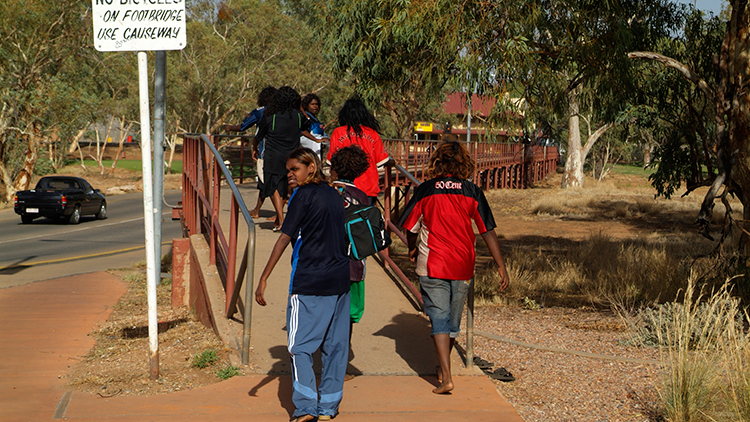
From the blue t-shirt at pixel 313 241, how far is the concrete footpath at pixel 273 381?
80 centimetres

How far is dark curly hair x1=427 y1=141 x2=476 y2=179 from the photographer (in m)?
4.75

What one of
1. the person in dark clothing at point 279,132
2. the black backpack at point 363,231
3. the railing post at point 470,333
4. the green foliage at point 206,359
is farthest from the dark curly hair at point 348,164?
the person in dark clothing at point 279,132

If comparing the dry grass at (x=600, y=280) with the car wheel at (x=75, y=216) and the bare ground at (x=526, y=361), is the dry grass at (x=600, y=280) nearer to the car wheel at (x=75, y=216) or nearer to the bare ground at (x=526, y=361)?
the bare ground at (x=526, y=361)

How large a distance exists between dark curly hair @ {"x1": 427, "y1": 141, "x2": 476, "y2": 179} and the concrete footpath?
1428 mm

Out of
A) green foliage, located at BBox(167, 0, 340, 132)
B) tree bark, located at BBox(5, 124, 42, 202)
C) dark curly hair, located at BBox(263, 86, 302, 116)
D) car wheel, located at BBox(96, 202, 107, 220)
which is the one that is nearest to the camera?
dark curly hair, located at BBox(263, 86, 302, 116)

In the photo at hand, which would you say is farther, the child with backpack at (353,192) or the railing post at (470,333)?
the railing post at (470,333)

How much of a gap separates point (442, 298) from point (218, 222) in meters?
2.70

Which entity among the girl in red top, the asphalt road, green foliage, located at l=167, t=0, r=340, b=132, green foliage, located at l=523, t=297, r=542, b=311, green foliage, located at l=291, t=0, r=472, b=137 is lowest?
the asphalt road

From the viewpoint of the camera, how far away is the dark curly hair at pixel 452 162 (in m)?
4.75

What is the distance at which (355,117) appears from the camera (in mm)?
6695

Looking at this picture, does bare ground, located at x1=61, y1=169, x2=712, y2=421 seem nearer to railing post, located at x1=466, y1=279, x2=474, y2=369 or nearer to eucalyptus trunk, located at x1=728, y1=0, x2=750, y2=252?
railing post, located at x1=466, y1=279, x2=474, y2=369

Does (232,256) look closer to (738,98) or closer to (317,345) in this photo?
(317,345)

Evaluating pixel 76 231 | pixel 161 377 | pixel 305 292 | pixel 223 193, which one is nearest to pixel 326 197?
pixel 305 292

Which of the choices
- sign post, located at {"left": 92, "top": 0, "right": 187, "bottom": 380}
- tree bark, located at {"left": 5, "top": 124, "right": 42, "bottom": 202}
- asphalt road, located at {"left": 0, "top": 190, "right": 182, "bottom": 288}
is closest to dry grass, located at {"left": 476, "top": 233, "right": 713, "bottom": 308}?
sign post, located at {"left": 92, "top": 0, "right": 187, "bottom": 380}
